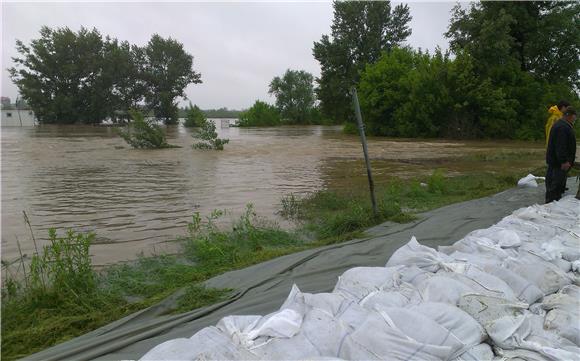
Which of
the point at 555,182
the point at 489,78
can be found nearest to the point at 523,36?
the point at 489,78

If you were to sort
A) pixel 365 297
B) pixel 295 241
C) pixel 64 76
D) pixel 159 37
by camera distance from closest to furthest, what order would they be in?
pixel 365 297
pixel 295 241
pixel 64 76
pixel 159 37

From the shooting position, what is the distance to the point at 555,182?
5711 millimetres

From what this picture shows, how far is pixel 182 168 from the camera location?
494 inches

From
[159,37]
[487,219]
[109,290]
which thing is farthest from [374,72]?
[159,37]

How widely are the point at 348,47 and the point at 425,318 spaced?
124ft

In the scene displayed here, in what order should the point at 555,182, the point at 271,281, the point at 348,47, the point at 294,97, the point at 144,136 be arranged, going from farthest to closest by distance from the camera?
the point at 294,97, the point at 348,47, the point at 144,136, the point at 555,182, the point at 271,281

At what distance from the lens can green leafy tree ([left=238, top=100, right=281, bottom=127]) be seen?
2071 inches

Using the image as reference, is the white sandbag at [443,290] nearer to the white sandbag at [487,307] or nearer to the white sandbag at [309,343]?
the white sandbag at [487,307]

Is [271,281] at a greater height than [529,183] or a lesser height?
lesser

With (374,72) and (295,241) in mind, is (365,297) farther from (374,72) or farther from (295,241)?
(374,72)

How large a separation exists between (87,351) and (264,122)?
51028 millimetres

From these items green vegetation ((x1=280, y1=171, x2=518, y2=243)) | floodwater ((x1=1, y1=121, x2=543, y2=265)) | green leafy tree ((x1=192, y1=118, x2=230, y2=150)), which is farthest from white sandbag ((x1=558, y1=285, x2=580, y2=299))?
green leafy tree ((x1=192, y1=118, x2=230, y2=150))

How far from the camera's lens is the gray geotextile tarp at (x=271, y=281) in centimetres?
248

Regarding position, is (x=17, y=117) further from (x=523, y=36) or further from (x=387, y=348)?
(x=387, y=348)
